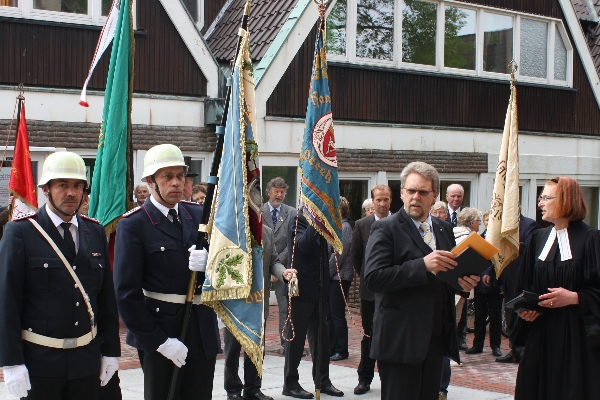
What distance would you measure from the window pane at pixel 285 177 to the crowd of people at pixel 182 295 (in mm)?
8702

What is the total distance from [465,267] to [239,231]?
144 centimetres

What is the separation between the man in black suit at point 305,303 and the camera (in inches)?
331

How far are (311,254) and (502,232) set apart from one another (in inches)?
119

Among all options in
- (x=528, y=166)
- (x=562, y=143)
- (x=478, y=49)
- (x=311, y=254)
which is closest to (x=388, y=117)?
(x=478, y=49)

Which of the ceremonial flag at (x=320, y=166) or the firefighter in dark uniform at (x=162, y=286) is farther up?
the ceremonial flag at (x=320, y=166)

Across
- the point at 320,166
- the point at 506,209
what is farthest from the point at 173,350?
the point at 506,209

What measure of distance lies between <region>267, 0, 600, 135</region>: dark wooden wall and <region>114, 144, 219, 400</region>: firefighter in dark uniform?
370 inches

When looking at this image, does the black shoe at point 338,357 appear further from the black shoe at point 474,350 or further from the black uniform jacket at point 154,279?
the black uniform jacket at point 154,279

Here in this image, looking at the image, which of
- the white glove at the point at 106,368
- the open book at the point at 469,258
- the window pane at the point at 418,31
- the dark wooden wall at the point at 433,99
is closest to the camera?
the white glove at the point at 106,368

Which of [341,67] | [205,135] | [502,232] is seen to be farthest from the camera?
[341,67]

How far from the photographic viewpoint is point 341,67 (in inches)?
620

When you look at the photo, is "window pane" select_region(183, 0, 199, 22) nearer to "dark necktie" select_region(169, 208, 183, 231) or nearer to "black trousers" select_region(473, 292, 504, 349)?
"black trousers" select_region(473, 292, 504, 349)

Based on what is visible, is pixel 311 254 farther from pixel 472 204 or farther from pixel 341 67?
pixel 472 204

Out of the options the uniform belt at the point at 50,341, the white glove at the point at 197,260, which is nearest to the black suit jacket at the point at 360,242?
the white glove at the point at 197,260
